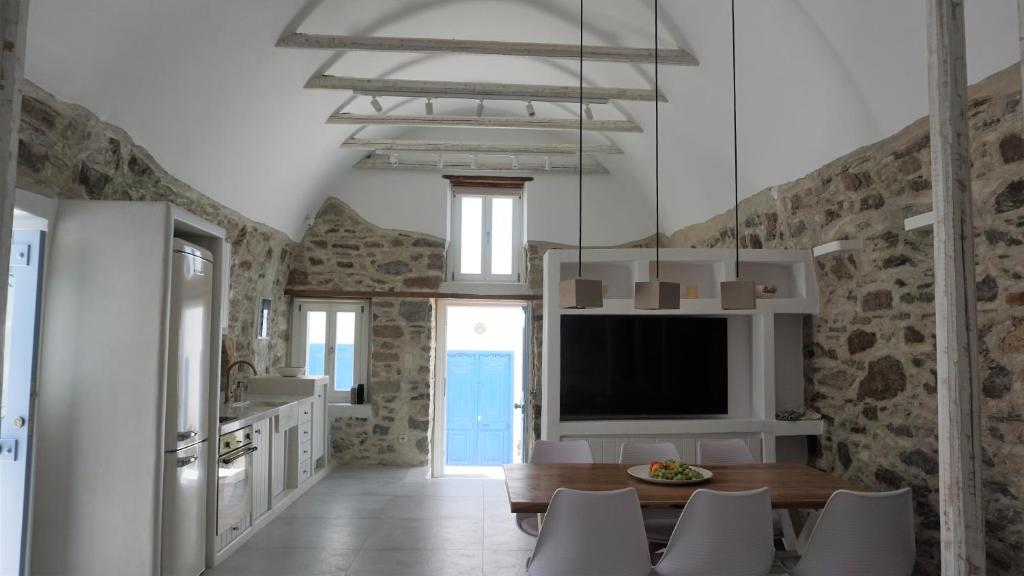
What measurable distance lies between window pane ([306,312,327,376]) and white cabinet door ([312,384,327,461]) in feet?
2.58

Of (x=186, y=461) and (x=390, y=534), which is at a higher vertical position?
(x=186, y=461)

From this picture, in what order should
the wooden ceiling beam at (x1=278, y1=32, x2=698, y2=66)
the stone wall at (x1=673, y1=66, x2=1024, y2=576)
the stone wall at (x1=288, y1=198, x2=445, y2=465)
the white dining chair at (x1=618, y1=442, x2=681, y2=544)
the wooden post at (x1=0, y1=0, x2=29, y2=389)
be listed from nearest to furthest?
the wooden post at (x1=0, y1=0, x2=29, y2=389)
the stone wall at (x1=673, y1=66, x2=1024, y2=576)
the white dining chair at (x1=618, y1=442, x2=681, y2=544)
the wooden ceiling beam at (x1=278, y1=32, x2=698, y2=66)
the stone wall at (x1=288, y1=198, x2=445, y2=465)

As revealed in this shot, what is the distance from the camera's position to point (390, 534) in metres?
5.28

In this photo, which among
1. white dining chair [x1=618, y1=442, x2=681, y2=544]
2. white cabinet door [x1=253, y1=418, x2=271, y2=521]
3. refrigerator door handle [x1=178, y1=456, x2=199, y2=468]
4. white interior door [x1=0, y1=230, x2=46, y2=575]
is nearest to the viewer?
white interior door [x1=0, y1=230, x2=46, y2=575]

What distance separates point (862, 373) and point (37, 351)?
4.80 m

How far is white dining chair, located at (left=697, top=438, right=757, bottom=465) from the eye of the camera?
14.6 ft

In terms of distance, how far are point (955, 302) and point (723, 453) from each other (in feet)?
9.10

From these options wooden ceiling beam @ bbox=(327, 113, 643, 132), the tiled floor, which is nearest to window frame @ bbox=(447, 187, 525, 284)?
wooden ceiling beam @ bbox=(327, 113, 643, 132)

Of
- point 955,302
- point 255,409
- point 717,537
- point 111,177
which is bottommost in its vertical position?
point 717,537

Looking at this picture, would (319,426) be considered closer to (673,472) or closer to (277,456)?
(277,456)

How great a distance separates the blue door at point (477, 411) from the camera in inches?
377

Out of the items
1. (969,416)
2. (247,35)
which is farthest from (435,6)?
(969,416)

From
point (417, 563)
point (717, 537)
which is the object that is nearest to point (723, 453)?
point (717, 537)

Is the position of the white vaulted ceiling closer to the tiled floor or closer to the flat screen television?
the flat screen television
